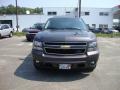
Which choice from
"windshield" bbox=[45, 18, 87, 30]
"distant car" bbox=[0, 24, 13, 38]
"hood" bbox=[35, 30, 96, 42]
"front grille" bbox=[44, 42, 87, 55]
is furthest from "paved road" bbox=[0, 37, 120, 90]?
"distant car" bbox=[0, 24, 13, 38]

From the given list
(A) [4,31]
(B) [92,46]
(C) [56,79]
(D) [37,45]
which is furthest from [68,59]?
(A) [4,31]

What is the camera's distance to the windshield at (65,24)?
9.49 m

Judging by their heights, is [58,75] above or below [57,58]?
below

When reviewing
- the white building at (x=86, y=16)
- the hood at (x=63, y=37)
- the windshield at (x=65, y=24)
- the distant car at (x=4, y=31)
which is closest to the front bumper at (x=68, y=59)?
the hood at (x=63, y=37)

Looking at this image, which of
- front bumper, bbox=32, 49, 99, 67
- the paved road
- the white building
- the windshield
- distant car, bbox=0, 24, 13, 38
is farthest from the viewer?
the white building

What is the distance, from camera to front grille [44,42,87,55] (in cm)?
781

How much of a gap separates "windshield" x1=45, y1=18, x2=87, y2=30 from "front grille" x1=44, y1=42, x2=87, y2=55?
5.40ft

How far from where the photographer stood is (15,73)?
854 centimetres

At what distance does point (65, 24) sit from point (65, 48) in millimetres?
2051

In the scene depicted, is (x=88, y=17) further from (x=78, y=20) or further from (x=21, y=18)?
(x=78, y=20)

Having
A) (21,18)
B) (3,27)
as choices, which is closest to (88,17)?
(21,18)

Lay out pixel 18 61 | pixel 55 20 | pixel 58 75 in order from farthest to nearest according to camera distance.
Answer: pixel 18 61 → pixel 55 20 → pixel 58 75

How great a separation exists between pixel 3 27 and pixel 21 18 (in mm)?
37552

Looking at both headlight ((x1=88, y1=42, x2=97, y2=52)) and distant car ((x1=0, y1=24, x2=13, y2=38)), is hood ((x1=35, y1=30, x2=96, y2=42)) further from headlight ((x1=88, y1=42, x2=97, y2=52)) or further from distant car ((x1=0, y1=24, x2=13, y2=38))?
distant car ((x1=0, y1=24, x2=13, y2=38))
